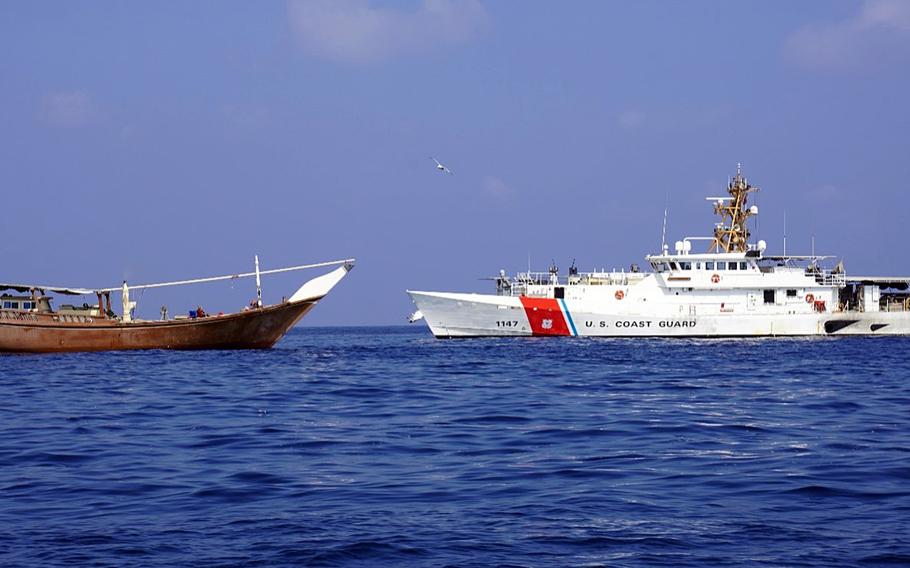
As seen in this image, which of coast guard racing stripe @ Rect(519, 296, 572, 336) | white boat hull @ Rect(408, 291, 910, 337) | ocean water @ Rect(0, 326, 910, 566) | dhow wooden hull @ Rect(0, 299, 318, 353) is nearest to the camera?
ocean water @ Rect(0, 326, 910, 566)

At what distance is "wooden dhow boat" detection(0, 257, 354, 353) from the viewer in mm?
40938

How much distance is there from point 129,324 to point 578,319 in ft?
76.7

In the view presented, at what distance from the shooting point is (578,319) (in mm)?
54375

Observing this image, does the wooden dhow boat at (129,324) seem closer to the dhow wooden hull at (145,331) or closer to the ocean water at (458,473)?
the dhow wooden hull at (145,331)

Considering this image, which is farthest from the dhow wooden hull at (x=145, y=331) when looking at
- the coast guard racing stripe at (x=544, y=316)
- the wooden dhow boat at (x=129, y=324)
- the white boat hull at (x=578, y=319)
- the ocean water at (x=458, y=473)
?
the ocean water at (x=458, y=473)

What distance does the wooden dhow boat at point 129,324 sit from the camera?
4094 centimetres

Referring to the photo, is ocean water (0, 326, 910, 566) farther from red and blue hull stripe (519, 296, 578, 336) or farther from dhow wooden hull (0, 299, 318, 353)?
red and blue hull stripe (519, 296, 578, 336)

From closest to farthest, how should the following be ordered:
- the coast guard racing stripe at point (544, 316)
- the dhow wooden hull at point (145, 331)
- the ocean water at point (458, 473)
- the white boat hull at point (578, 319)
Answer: the ocean water at point (458, 473) → the dhow wooden hull at point (145, 331) → the coast guard racing stripe at point (544, 316) → the white boat hull at point (578, 319)

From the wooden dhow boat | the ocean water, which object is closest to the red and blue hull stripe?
the wooden dhow boat

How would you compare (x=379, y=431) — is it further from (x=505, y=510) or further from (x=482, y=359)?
(x=482, y=359)

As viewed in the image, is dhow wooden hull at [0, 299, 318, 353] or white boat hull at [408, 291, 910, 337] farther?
white boat hull at [408, 291, 910, 337]

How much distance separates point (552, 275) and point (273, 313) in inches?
712

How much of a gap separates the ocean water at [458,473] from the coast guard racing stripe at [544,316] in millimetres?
27586

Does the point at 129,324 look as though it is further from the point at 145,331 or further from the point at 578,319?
the point at 578,319
